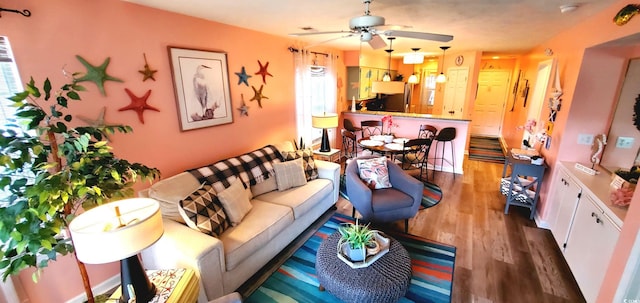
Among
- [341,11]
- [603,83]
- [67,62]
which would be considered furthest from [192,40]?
[603,83]

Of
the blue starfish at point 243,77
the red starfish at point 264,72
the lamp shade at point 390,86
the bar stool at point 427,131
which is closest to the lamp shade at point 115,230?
the blue starfish at point 243,77

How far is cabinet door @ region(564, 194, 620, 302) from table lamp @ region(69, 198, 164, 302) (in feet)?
9.50

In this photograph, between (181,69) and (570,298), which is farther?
(181,69)

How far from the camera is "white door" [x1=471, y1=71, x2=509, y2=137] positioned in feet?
22.9

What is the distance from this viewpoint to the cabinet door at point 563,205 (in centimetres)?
244

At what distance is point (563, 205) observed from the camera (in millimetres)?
2645

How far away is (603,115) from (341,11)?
280 centimetres

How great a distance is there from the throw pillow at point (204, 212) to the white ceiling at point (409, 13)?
159cm

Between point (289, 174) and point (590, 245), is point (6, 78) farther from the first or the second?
point (590, 245)

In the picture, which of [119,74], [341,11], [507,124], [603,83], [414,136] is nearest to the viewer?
[119,74]

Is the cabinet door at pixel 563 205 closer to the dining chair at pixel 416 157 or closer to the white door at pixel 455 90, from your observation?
the dining chair at pixel 416 157

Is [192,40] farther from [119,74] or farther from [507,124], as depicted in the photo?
[507,124]

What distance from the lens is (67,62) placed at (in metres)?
1.86

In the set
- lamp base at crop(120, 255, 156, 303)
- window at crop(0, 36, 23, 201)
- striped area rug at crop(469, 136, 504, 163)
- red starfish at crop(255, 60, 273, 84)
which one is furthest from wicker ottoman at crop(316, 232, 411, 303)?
striped area rug at crop(469, 136, 504, 163)
